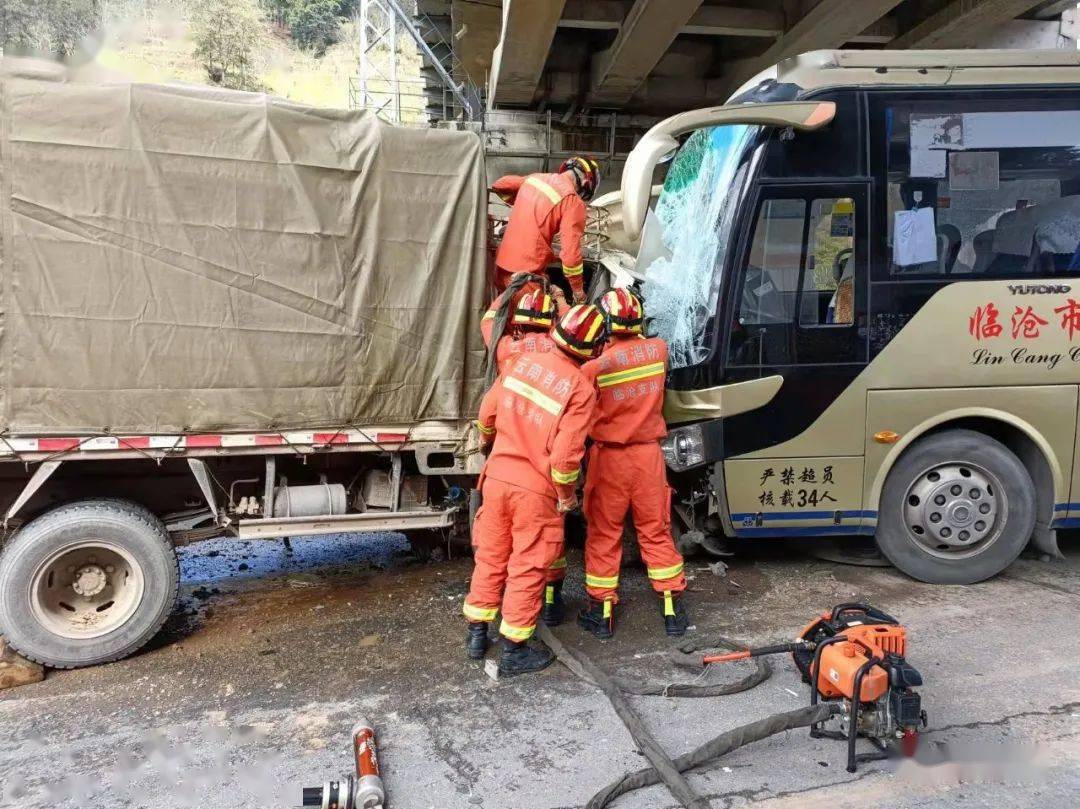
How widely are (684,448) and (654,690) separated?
1.64m

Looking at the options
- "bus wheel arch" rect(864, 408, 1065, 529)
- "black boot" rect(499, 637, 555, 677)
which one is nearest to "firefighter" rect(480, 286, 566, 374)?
"black boot" rect(499, 637, 555, 677)

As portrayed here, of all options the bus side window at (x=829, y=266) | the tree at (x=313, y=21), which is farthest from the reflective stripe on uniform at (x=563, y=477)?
the tree at (x=313, y=21)

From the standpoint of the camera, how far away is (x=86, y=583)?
432 centimetres

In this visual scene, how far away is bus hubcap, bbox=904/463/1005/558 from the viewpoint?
4965 millimetres

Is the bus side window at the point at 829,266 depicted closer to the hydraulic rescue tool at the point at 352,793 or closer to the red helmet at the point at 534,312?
the red helmet at the point at 534,312

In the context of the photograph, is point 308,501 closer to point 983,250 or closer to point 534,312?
point 534,312

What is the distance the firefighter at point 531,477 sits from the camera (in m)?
3.96

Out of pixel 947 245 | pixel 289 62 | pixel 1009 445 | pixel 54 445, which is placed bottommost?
pixel 1009 445

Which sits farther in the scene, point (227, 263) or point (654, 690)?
point (227, 263)

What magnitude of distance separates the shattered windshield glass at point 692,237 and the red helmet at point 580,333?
1093 millimetres

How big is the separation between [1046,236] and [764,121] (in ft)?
6.63

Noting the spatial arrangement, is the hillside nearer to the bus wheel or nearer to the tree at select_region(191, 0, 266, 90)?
the tree at select_region(191, 0, 266, 90)

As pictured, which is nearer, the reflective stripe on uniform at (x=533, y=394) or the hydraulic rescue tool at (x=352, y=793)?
the hydraulic rescue tool at (x=352, y=793)

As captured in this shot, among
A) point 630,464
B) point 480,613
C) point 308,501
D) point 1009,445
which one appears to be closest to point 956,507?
point 1009,445
